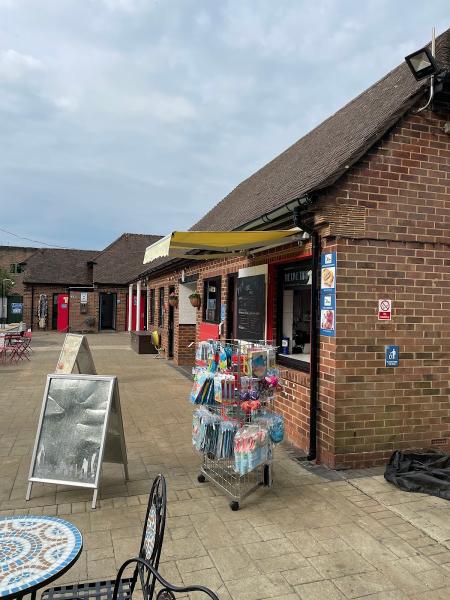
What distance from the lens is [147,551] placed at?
2170 mm

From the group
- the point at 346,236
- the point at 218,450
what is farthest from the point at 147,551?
the point at 346,236

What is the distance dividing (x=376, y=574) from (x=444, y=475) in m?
1.88

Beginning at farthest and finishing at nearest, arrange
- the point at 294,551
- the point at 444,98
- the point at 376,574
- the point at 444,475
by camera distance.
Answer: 1. the point at 444,98
2. the point at 444,475
3. the point at 294,551
4. the point at 376,574

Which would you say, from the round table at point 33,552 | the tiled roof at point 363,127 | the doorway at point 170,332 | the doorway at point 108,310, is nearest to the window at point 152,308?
the doorway at point 170,332

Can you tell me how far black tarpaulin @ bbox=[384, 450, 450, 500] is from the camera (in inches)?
174

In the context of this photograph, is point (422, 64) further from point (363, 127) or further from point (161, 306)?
point (161, 306)

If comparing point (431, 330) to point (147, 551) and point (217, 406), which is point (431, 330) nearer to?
point (217, 406)

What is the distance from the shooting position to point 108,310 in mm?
30547

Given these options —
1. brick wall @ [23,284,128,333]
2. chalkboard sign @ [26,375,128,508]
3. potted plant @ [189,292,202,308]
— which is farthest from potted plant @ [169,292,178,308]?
brick wall @ [23,284,128,333]

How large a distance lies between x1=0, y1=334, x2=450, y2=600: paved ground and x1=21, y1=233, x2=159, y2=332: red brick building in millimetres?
22908

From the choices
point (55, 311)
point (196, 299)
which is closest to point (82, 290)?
point (55, 311)

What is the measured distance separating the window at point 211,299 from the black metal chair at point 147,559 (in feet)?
25.4

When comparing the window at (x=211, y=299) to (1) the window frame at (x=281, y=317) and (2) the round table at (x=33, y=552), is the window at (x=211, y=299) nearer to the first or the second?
(1) the window frame at (x=281, y=317)

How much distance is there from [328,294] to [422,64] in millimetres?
2597
